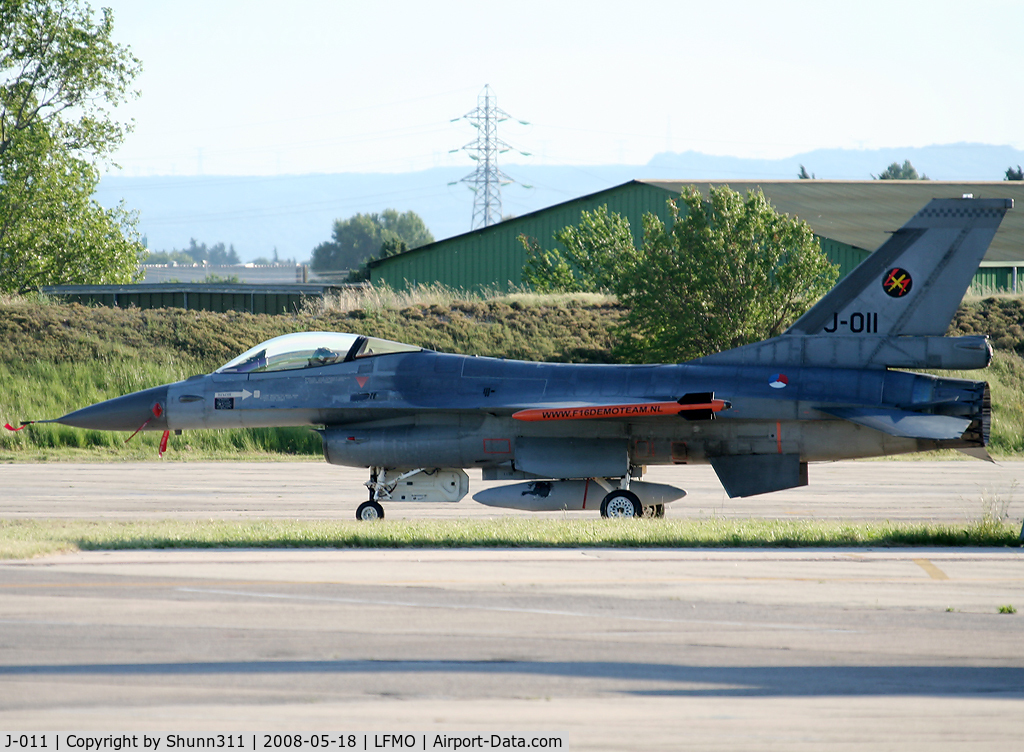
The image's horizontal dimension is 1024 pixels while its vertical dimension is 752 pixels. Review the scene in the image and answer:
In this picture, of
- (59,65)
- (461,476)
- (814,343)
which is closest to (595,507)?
(461,476)

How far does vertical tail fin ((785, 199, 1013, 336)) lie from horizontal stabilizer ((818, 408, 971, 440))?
1143mm

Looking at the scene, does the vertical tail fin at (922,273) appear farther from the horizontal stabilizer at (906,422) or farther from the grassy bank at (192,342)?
the grassy bank at (192,342)

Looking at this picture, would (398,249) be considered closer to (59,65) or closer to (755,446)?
(59,65)

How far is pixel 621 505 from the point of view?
12984 millimetres

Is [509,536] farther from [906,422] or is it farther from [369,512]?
[906,422]

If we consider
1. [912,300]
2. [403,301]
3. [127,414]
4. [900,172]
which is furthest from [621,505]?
[900,172]

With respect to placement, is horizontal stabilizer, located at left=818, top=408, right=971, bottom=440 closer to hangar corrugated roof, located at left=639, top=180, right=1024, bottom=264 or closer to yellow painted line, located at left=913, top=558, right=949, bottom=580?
yellow painted line, located at left=913, top=558, right=949, bottom=580

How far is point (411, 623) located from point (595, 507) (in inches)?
284

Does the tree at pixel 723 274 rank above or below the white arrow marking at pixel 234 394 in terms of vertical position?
above

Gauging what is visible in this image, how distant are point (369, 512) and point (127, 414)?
12.4 feet

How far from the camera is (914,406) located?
1255 cm

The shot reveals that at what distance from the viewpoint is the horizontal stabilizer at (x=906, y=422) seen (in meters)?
11.9

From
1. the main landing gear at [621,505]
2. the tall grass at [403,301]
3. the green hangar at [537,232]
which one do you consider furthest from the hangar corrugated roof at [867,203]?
the main landing gear at [621,505]

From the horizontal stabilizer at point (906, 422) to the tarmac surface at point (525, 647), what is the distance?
287 centimetres
